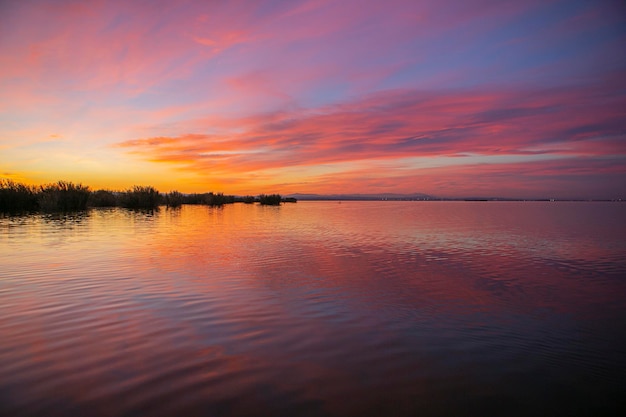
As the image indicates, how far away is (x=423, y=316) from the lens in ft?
24.1

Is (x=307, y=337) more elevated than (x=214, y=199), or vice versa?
(x=214, y=199)

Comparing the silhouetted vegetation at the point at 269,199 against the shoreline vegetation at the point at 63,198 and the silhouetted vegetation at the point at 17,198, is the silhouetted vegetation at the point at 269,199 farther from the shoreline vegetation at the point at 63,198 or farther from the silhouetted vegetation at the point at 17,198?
the silhouetted vegetation at the point at 17,198

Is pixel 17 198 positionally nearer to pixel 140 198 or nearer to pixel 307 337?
pixel 140 198

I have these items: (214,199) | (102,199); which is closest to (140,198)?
(102,199)

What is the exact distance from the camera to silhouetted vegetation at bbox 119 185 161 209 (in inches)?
2062

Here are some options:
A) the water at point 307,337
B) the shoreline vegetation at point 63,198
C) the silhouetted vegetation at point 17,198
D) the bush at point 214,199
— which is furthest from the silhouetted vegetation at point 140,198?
the water at point 307,337

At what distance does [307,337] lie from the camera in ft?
20.0

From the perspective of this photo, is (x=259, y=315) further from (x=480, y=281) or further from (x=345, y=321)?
(x=480, y=281)

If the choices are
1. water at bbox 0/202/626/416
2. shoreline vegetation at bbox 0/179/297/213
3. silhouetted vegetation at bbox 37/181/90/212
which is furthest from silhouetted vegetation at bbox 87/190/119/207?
water at bbox 0/202/626/416

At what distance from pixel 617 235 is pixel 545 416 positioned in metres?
26.4

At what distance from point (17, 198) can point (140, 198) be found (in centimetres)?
1479

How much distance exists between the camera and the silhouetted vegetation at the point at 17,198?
39438 mm

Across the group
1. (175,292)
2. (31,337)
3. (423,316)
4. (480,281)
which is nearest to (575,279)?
(480,281)

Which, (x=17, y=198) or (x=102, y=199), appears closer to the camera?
(x=17, y=198)
